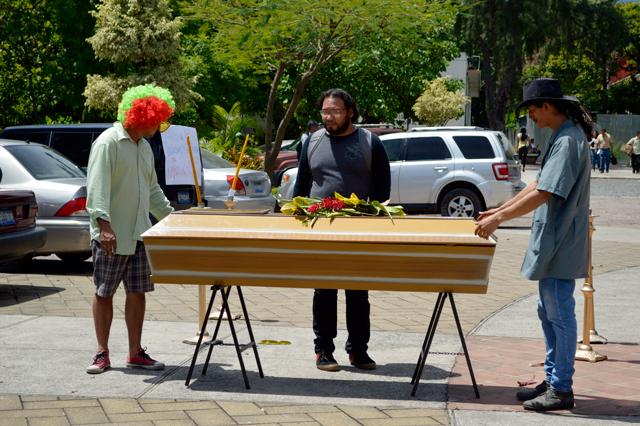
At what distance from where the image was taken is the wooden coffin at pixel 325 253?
19.5 ft

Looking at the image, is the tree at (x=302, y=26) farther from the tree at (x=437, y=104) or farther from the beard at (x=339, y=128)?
the tree at (x=437, y=104)

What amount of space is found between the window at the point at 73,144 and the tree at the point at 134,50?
14465mm

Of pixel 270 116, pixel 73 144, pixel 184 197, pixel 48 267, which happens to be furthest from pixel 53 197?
pixel 270 116

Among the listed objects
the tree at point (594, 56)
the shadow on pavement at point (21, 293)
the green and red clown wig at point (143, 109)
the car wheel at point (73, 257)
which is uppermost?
the tree at point (594, 56)

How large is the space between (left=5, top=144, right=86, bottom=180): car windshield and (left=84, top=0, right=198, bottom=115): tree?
53.2ft

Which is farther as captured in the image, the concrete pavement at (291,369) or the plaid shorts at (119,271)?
the plaid shorts at (119,271)

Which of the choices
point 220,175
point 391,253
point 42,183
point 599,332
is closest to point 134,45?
point 220,175

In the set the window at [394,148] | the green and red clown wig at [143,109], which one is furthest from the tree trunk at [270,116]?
the green and red clown wig at [143,109]

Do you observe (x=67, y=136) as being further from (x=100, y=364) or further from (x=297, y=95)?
(x=297, y=95)

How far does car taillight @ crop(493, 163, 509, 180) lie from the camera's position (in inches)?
755

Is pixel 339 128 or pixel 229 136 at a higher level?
pixel 339 128

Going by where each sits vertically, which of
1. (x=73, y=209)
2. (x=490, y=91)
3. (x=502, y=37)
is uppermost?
(x=502, y=37)

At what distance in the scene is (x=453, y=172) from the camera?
19.4 metres

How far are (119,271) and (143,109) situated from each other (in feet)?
3.51
